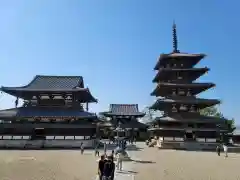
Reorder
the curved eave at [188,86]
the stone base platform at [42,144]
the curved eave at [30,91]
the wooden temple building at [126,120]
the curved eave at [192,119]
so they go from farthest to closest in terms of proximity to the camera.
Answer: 1. the wooden temple building at [126,120]
2. the curved eave at [188,86]
3. the curved eave at [30,91]
4. the curved eave at [192,119]
5. the stone base platform at [42,144]

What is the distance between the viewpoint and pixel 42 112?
37750 mm

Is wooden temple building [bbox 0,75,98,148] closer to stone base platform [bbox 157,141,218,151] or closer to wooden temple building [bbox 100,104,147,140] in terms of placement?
stone base platform [bbox 157,141,218,151]

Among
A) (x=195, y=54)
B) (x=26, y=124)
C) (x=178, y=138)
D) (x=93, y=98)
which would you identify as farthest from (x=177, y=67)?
(x=26, y=124)

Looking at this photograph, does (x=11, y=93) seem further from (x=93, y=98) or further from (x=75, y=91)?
(x=93, y=98)

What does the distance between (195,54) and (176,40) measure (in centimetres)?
873

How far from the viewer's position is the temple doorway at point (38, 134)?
37.4 m

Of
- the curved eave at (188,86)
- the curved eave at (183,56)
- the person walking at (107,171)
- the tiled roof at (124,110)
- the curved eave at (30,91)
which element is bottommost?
the person walking at (107,171)

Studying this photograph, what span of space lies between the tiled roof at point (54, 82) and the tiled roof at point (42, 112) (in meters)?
3.62

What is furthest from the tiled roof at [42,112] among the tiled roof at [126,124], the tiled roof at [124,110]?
the tiled roof at [126,124]

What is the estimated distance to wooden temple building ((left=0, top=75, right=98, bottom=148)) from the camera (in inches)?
1460

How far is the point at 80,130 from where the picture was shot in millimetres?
37938

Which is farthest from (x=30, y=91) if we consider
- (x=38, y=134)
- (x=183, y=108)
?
(x=183, y=108)

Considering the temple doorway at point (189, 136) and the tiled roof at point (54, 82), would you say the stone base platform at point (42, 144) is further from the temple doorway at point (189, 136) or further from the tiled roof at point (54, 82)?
the temple doorway at point (189, 136)

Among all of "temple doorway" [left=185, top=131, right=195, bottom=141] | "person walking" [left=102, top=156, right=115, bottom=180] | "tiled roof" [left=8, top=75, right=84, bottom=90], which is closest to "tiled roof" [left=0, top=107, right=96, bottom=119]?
"tiled roof" [left=8, top=75, right=84, bottom=90]
